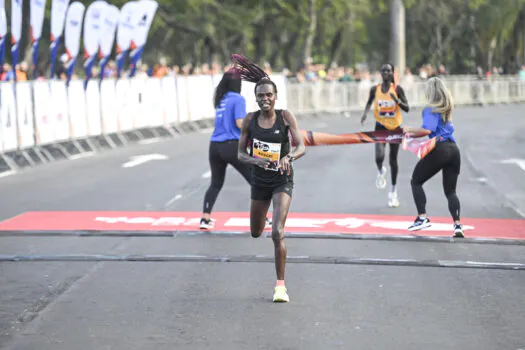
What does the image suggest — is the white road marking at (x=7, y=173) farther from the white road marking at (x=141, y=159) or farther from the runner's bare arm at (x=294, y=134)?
the runner's bare arm at (x=294, y=134)

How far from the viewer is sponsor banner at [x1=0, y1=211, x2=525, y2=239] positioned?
11883 mm

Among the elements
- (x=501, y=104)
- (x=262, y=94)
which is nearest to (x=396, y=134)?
(x=262, y=94)

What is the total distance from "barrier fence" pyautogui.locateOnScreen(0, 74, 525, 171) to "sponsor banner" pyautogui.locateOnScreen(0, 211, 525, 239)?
21.3 feet

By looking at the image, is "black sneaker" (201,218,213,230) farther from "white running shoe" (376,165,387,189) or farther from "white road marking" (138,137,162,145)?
"white road marking" (138,137,162,145)

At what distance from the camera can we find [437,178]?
1783 cm

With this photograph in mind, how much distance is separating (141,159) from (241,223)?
9.55m

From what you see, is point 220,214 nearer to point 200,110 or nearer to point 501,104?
point 200,110

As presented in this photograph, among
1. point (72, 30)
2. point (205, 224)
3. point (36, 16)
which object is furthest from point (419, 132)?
point (72, 30)

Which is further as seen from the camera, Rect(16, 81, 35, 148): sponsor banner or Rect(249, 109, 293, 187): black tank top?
Rect(16, 81, 35, 148): sponsor banner

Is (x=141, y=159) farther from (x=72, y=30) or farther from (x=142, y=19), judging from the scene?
(x=142, y=19)

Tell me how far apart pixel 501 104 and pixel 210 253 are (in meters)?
41.6

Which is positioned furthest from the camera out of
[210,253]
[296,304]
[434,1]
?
[434,1]

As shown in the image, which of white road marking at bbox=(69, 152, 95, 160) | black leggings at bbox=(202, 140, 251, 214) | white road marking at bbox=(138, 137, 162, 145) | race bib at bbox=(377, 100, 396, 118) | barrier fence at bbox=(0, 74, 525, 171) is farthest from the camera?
white road marking at bbox=(138, 137, 162, 145)

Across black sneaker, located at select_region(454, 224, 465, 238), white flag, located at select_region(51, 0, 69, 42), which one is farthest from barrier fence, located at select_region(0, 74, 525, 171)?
black sneaker, located at select_region(454, 224, 465, 238)
